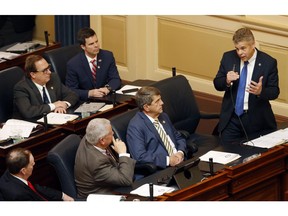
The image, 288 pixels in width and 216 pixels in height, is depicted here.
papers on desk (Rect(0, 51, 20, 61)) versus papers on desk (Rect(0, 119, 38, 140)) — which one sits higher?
papers on desk (Rect(0, 51, 20, 61))

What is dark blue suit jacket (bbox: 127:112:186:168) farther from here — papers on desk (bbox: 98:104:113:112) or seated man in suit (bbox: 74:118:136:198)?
papers on desk (bbox: 98:104:113:112)

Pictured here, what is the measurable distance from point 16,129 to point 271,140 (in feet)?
6.31

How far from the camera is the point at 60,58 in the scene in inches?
241

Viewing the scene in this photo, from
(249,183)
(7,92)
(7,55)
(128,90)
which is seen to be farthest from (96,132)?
(7,55)

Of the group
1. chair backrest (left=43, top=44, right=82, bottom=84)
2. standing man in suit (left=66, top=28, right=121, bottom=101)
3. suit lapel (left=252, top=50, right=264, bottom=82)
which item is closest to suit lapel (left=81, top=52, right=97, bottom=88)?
standing man in suit (left=66, top=28, right=121, bottom=101)

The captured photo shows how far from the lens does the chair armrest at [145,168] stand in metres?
4.32

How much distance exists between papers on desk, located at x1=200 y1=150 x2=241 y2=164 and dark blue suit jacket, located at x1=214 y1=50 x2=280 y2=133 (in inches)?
21.7

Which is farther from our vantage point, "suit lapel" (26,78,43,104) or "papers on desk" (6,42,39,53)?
"papers on desk" (6,42,39,53)

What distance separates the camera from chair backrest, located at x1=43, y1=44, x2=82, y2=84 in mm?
6043

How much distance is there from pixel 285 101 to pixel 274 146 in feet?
7.08

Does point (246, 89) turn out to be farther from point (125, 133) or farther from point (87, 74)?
point (87, 74)

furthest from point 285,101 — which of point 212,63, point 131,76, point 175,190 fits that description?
point 175,190

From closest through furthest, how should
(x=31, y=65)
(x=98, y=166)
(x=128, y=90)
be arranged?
(x=98, y=166)
(x=31, y=65)
(x=128, y=90)

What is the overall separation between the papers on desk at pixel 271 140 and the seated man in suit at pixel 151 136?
542mm
